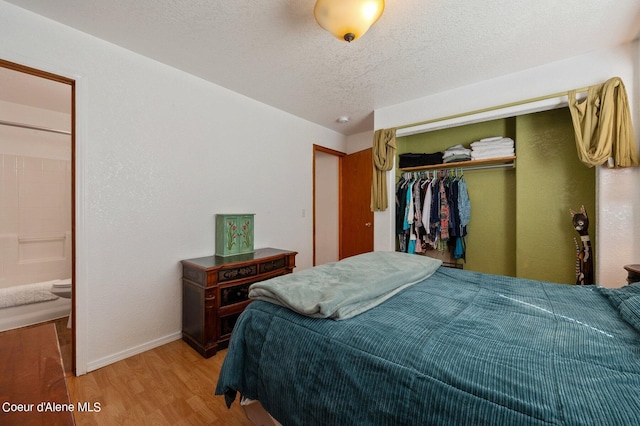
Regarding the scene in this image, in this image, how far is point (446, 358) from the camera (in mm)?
759

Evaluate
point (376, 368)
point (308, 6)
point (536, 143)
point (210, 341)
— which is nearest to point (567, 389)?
point (376, 368)

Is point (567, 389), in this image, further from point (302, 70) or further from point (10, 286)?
point (10, 286)

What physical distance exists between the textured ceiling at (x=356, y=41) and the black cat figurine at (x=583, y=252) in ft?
4.31

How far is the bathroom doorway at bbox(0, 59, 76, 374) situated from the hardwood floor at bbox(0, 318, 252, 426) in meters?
1.06

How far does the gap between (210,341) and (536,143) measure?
348cm

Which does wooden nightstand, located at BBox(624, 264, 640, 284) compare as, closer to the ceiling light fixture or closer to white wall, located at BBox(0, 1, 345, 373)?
the ceiling light fixture

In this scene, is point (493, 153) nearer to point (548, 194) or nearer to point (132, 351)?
point (548, 194)

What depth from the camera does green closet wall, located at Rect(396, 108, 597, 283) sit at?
2400mm

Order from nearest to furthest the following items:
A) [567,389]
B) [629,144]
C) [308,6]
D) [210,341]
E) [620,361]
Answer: [567,389] → [620,361] → [308,6] → [629,144] → [210,341]

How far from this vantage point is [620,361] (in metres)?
0.73

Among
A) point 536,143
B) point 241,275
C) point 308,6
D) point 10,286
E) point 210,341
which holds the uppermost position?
point 308,6

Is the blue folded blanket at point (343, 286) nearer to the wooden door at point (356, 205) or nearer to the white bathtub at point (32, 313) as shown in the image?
the wooden door at point (356, 205)

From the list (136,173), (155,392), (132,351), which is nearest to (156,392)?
(155,392)

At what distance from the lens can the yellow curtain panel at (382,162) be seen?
3008mm
